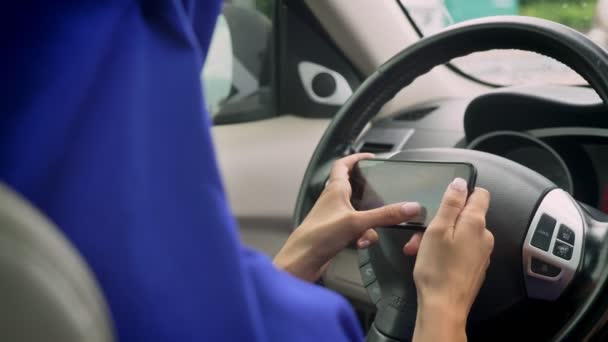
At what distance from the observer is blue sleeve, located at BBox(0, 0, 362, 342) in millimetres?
388

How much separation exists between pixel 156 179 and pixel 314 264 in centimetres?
57

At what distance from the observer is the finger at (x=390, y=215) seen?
0.87 metres

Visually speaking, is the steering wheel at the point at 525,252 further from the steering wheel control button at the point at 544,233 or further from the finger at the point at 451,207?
the finger at the point at 451,207

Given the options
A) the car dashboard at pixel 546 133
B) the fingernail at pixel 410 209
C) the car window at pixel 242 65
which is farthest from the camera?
the car window at pixel 242 65

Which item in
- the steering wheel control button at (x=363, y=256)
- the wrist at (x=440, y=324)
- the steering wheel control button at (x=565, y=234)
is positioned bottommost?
the steering wheel control button at (x=363, y=256)

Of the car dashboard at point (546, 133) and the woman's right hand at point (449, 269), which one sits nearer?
the woman's right hand at point (449, 269)

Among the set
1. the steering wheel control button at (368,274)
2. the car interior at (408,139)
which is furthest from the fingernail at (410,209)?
the steering wheel control button at (368,274)

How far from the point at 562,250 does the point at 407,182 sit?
207 millimetres

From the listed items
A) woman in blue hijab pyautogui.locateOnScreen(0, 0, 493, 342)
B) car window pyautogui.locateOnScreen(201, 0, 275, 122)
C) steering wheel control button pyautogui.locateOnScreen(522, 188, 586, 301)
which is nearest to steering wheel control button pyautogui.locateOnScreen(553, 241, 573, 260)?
steering wheel control button pyautogui.locateOnScreen(522, 188, 586, 301)

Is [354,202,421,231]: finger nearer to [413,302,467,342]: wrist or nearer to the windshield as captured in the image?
[413,302,467,342]: wrist

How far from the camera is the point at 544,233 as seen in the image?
94 centimetres

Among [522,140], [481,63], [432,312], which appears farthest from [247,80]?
[432,312]

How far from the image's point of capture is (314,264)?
3.15ft

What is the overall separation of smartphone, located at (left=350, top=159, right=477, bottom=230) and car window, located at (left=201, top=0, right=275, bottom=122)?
0.85 meters
